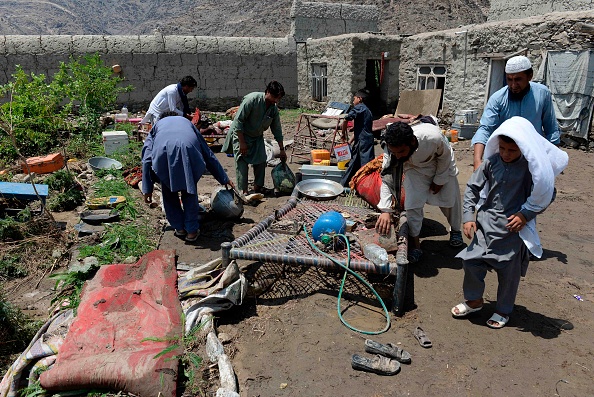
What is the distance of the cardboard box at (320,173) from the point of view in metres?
5.16

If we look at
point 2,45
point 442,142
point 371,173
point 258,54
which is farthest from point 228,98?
point 442,142

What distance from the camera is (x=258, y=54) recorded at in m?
12.5

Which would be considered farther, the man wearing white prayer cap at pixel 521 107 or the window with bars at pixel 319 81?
the window with bars at pixel 319 81

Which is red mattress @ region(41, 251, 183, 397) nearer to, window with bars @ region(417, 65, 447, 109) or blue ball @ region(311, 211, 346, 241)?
blue ball @ region(311, 211, 346, 241)

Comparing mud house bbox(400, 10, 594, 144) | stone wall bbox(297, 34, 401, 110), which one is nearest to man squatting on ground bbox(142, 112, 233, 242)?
mud house bbox(400, 10, 594, 144)

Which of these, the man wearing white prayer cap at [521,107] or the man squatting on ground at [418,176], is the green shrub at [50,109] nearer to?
the man squatting on ground at [418,176]

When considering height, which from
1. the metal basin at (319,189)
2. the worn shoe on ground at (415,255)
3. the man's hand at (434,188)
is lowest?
the worn shoe on ground at (415,255)

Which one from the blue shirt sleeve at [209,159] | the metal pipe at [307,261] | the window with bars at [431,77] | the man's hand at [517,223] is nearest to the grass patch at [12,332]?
the metal pipe at [307,261]

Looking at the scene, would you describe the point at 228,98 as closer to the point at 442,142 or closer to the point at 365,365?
the point at 442,142

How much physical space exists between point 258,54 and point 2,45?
661 cm

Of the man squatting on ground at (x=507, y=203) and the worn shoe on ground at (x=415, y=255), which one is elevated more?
the man squatting on ground at (x=507, y=203)

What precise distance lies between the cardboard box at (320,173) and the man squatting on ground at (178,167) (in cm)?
133

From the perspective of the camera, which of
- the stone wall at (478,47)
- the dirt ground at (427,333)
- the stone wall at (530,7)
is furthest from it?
the stone wall at (530,7)

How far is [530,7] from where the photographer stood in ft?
38.9
